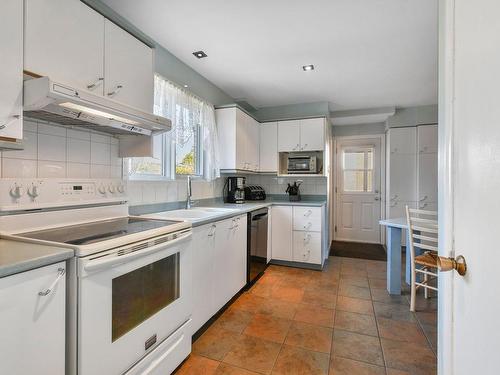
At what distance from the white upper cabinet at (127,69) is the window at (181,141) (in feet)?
1.41

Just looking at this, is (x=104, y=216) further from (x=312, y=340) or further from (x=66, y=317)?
(x=312, y=340)

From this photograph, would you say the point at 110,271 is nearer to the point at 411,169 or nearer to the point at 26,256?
the point at 26,256

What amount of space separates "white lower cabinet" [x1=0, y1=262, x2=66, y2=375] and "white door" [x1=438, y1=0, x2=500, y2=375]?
1290 mm

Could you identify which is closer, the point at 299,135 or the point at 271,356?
the point at 271,356

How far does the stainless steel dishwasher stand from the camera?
9.41 ft

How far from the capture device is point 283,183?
4.36 metres

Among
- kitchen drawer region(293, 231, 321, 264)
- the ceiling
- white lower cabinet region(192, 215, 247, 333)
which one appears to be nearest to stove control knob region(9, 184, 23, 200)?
white lower cabinet region(192, 215, 247, 333)

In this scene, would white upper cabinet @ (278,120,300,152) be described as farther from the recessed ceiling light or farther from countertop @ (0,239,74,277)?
countertop @ (0,239,74,277)

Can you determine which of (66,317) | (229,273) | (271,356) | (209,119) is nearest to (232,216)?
(229,273)

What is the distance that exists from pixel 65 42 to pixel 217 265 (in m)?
1.76

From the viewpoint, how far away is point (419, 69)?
2.86m

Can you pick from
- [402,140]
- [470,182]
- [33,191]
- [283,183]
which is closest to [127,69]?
[33,191]

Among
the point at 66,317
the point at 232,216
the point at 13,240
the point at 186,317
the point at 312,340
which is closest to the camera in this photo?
the point at 66,317

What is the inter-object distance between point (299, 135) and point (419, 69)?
1.60 metres
